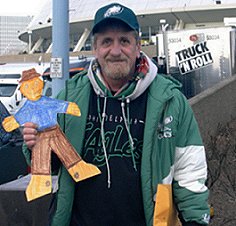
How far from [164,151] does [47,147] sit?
57 centimetres

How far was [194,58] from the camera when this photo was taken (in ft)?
45.8

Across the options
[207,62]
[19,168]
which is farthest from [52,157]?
[207,62]

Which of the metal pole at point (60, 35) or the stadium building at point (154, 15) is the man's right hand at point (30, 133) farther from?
the stadium building at point (154, 15)

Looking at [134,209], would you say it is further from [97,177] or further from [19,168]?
[19,168]

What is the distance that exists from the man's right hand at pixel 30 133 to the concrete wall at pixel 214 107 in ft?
17.5

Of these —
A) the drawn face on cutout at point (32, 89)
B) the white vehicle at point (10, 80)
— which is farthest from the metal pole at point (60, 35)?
the white vehicle at point (10, 80)

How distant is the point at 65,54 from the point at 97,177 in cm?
677

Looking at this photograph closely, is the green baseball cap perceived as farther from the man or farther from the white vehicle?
the white vehicle

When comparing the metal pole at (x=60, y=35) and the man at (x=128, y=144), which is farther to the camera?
the metal pole at (x=60, y=35)

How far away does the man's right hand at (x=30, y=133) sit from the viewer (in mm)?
2920

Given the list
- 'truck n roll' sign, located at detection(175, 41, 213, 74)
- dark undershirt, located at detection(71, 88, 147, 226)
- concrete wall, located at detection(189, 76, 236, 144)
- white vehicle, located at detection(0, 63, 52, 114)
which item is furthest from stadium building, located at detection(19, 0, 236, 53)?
dark undershirt, located at detection(71, 88, 147, 226)

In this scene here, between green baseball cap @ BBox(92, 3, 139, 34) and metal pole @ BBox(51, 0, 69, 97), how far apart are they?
20.9 ft

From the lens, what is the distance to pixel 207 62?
→ 13.7m

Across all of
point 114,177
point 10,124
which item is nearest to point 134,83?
point 114,177
